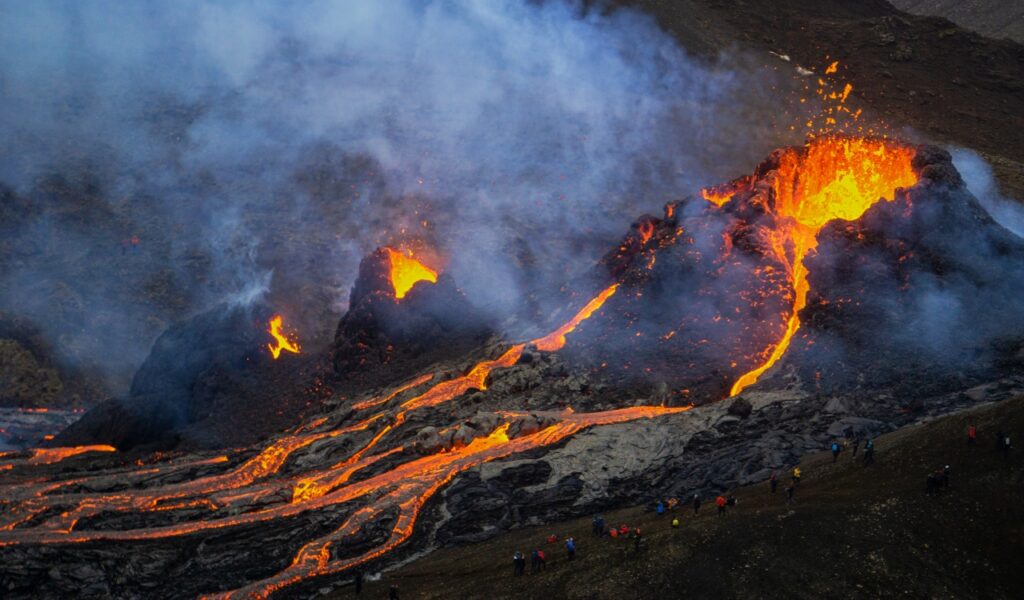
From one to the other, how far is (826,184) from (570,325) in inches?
1006

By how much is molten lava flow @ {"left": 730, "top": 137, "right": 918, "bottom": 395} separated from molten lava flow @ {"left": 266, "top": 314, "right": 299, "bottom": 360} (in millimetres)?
51871

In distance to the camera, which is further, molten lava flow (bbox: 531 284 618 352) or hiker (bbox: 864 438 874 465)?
molten lava flow (bbox: 531 284 618 352)

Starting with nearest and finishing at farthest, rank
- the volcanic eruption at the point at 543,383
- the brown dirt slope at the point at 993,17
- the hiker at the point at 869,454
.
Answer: the hiker at the point at 869,454 → the volcanic eruption at the point at 543,383 → the brown dirt slope at the point at 993,17

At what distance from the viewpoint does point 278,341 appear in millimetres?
94125

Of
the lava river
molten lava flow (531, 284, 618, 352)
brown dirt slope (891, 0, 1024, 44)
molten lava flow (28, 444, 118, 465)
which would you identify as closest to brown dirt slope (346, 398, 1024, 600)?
the lava river

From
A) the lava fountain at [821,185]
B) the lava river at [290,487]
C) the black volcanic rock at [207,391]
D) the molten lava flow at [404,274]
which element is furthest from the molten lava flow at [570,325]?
the black volcanic rock at [207,391]

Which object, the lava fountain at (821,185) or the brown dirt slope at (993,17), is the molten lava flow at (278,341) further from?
the brown dirt slope at (993,17)

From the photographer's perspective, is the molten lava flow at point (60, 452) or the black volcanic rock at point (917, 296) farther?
the molten lava flow at point (60, 452)

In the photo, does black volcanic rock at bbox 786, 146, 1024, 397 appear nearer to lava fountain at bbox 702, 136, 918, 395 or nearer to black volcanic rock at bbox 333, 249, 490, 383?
lava fountain at bbox 702, 136, 918, 395

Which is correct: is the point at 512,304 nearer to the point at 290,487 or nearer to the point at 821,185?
the point at 821,185

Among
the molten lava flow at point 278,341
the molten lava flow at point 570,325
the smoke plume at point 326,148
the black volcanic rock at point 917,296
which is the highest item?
the smoke plume at point 326,148

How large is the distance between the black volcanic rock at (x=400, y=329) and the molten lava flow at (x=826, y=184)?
28310 millimetres

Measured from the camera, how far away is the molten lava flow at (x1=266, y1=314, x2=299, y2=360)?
91562mm

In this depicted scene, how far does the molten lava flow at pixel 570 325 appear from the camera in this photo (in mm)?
70688
